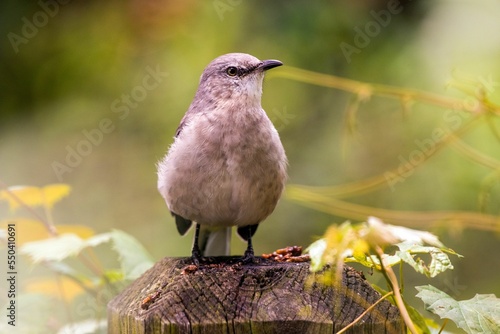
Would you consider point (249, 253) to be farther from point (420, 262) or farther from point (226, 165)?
point (420, 262)

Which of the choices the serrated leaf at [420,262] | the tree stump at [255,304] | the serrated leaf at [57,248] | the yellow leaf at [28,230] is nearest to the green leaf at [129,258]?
the serrated leaf at [57,248]

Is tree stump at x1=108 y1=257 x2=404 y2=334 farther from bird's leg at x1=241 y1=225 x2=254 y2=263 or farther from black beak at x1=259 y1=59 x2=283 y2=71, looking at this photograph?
black beak at x1=259 y1=59 x2=283 y2=71

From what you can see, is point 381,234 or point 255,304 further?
point 255,304

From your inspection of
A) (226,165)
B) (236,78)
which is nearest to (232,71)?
(236,78)

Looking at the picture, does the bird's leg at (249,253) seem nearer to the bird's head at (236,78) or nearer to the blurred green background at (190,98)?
the bird's head at (236,78)

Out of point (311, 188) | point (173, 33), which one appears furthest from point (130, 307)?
point (173, 33)

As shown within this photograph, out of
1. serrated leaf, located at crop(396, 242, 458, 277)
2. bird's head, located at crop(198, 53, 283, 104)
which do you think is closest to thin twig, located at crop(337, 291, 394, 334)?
serrated leaf, located at crop(396, 242, 458, 277)

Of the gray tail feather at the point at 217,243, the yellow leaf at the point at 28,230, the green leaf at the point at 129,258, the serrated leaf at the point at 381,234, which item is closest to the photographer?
the serrated leaf at the point at 381,234
